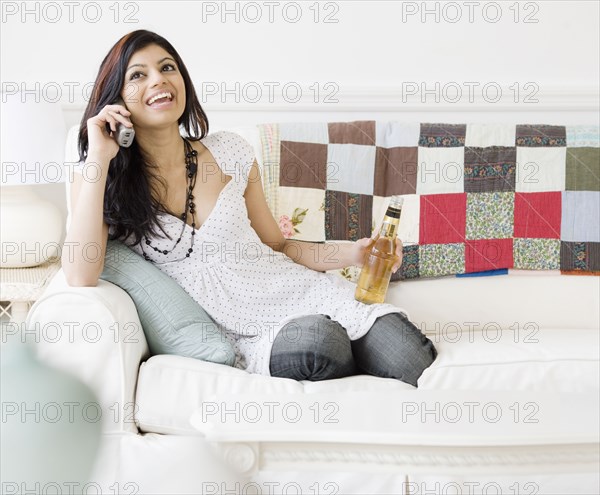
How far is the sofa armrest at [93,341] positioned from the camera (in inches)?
61.4

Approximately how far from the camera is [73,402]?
0.50 m

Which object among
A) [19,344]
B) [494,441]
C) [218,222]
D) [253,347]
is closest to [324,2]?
[218,222]

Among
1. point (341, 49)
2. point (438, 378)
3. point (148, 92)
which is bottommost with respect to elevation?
point (438, 378)

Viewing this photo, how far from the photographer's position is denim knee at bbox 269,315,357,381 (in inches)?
66.2

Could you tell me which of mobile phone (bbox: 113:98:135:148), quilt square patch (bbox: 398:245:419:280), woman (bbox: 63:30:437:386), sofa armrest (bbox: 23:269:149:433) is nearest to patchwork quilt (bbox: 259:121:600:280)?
quilt square patch (bbox: 398:245:419:280)

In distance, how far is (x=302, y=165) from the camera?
2.31m

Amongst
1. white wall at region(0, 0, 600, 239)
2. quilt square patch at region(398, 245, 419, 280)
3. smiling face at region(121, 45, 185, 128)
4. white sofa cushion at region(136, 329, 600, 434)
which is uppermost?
white wall at region(0, 0, 600, 239)

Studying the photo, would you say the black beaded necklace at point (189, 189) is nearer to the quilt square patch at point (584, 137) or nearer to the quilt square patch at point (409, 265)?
the quilt square patch at point (409, 265)

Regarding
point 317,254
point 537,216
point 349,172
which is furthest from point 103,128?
point 537,216

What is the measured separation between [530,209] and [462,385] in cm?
79

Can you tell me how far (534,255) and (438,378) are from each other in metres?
0.75

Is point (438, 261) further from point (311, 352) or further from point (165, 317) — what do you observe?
point (165, 317)

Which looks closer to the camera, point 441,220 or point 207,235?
point 207,235

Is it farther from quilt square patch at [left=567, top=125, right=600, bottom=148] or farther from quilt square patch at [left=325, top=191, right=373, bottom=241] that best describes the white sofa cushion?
quilt square patch at [left=567, top=125, right=600, bottom=148]
